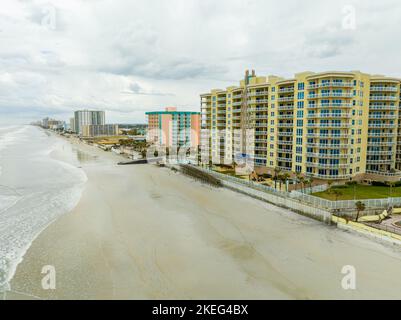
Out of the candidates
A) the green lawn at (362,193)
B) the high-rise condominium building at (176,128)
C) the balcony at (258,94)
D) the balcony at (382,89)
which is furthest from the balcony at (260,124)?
the high-rise condominium building at (176,128)

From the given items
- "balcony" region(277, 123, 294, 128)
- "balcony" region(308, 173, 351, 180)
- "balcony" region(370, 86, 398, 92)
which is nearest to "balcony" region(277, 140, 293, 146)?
"balcony" region(277, 123, 294, 128)

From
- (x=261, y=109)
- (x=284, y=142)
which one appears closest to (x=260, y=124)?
(x=261, y=109)

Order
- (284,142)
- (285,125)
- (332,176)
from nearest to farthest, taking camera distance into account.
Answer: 1. (332,176)
2. (285,125)
3. (284,142)

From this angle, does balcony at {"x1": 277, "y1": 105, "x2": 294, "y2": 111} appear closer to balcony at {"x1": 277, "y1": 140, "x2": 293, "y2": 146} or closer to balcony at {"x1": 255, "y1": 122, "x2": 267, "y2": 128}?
balcony at {"x1": 255, "y1": 122, "x2": 267, "y2": 128}

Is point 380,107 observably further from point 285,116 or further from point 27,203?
point 27,203

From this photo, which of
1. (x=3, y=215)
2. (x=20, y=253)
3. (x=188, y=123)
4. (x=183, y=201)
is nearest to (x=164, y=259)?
(x=20, y=253)

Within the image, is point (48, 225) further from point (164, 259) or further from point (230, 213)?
point (230, 213)
